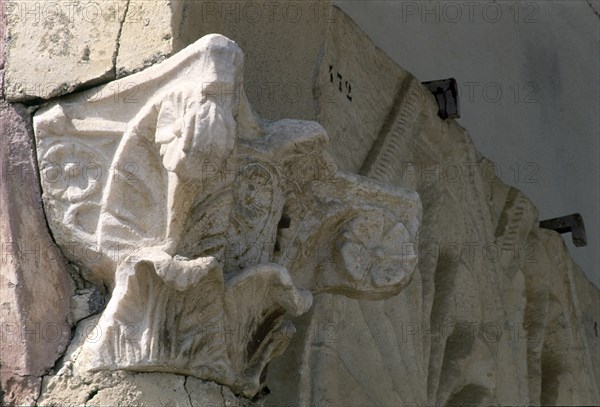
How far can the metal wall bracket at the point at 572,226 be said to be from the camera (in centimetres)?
461

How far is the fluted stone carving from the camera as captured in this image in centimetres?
273

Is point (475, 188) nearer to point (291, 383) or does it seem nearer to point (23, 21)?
point (291, 383)

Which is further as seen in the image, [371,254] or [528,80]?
[528,80]

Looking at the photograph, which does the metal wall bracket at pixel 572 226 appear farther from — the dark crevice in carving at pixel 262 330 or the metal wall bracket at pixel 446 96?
the dark crevice in carving at pixel 262 330

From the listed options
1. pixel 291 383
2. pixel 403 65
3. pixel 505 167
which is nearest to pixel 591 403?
pixel 505 167

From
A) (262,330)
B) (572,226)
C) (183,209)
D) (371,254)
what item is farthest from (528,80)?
(183,209)

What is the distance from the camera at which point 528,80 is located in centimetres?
483

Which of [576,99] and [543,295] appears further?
[576,99]

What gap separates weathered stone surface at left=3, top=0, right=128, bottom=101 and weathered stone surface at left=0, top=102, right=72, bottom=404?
2.8 inches

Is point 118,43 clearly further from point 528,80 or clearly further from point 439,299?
point 528,80

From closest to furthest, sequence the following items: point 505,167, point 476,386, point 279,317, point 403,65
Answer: point 279,317 < point 476,386 < point 403,65 < point 505,167

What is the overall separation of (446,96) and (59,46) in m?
1.56

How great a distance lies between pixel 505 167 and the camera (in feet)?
15.6

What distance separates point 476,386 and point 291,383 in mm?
802
